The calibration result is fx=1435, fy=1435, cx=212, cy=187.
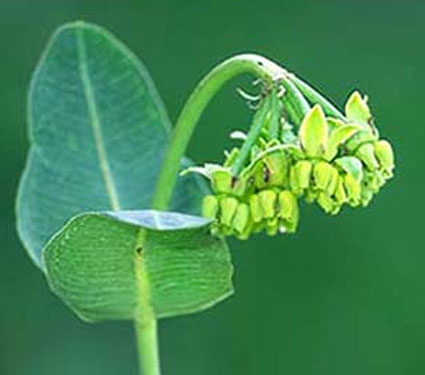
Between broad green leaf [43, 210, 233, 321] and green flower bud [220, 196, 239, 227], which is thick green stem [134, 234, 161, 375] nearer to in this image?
broad green leaf [43, 210, 233, 321]

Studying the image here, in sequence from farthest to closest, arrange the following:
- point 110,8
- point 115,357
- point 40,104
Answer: point 110,8 → point 115,357 → point 40,104

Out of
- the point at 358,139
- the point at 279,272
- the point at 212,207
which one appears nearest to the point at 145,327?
the point at 212,207

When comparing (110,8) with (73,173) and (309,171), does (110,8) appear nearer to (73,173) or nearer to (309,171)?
(73,173)

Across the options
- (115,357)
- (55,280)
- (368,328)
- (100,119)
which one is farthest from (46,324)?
(55,280)

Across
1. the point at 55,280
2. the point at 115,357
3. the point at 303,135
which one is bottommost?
the point at 115,357

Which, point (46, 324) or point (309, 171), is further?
point (46, 324)

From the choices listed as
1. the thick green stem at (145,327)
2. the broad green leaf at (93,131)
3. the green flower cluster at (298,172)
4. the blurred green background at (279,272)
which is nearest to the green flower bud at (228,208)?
the green flower cluster at (298,172)

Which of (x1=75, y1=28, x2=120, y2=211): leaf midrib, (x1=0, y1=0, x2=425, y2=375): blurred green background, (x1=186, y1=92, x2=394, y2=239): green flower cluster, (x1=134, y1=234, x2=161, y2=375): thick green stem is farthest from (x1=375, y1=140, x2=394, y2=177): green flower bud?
(x1=0, y1=0, x2=425, y2=375): blurred green background

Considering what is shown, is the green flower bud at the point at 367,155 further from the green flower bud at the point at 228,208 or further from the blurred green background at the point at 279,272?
the blurred green background at the point at 279,272
